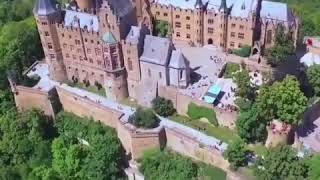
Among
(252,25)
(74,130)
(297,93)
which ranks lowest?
(74,130)

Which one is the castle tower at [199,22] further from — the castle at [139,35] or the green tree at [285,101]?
the green tree at [285,101]

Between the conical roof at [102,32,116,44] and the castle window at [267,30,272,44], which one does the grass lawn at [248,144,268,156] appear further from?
the conical roof at [102,32,116,44]

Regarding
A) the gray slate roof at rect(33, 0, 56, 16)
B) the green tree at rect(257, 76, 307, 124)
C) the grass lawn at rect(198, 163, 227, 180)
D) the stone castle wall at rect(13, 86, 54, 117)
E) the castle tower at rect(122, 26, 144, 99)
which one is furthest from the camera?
the stone castle wall at rect(13, 86, 54, 117)

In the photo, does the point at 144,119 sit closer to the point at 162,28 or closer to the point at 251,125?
the point at 251,125

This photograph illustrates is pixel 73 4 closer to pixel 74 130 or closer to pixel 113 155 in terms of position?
pixel 74 130

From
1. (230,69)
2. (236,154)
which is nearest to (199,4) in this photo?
(230,69)

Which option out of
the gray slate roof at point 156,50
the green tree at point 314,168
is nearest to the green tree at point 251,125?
the green tree at point 314,168

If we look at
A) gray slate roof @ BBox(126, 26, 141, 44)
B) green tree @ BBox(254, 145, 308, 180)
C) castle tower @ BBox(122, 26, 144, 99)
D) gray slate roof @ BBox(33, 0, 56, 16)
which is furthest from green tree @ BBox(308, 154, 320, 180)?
gray slate roof @ BBox(33, 0, 56, 16)

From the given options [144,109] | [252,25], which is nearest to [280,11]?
[252,25]
